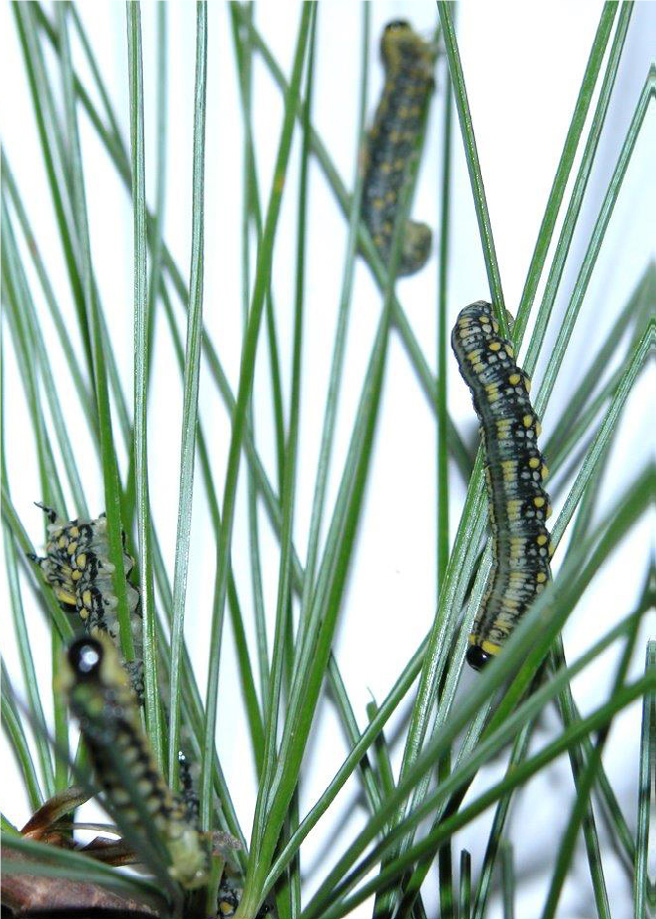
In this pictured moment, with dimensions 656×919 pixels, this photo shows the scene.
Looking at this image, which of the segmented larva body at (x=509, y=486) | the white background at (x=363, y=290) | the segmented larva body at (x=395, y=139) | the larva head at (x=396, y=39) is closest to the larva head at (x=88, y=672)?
the segmented larva body at (x=509, y=486)

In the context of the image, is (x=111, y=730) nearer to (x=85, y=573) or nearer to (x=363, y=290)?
(x=85, y=573)

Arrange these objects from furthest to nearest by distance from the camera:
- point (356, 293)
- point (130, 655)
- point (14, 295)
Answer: point (356, 293) → point (14, 295) → point (130, 655)

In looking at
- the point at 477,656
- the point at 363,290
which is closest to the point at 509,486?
the point at 477,656

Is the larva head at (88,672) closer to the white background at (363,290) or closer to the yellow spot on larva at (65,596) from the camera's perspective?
the yellow spot on larva at (65,596)

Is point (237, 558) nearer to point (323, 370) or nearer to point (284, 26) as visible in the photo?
point (323, 370)

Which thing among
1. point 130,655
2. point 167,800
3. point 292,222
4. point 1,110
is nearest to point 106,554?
point 130,655

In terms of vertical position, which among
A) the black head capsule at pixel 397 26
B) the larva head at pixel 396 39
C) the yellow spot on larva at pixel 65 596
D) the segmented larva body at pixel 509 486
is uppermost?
the black head capsule at pixel 397 26

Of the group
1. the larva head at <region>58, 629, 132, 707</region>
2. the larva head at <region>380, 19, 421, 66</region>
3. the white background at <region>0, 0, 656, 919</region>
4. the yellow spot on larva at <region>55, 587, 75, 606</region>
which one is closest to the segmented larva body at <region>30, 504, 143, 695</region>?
the yellow spot on larva at <region>55, 587, 75, 606</region>
